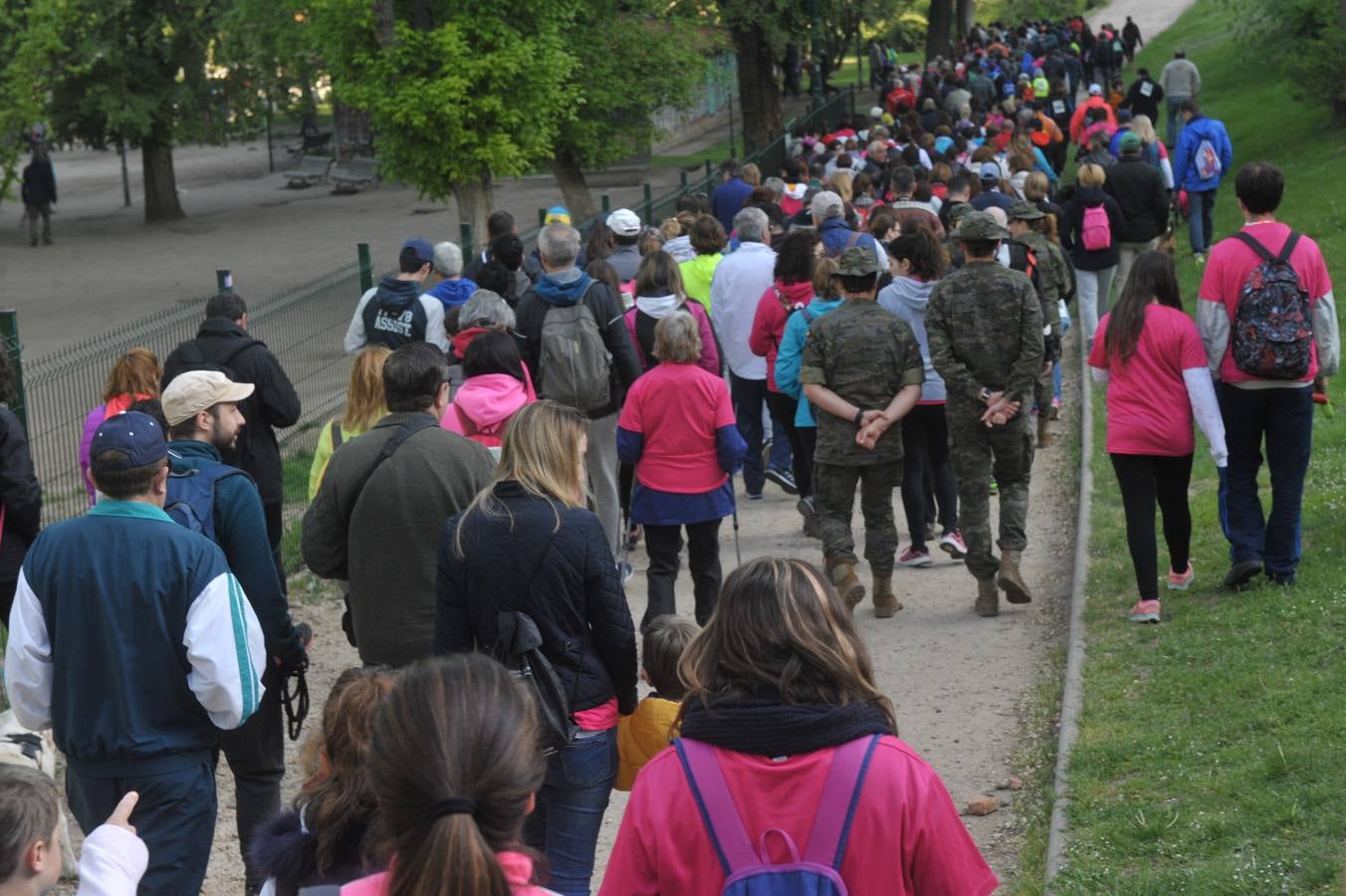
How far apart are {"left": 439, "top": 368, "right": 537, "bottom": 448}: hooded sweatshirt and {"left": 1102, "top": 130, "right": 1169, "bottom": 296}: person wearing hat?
360 inches

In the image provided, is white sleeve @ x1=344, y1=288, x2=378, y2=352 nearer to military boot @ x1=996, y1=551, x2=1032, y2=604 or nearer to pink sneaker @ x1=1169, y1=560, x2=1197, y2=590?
military boot @ x1=996, y1=551, x2=1032, y2=604

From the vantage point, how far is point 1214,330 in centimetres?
779

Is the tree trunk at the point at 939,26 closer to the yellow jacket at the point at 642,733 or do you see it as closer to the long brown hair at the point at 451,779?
the yellow jacket at the point at 642,733

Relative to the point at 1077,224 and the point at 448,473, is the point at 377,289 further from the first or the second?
the point at 1077,224

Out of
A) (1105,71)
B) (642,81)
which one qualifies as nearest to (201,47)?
(642,81)

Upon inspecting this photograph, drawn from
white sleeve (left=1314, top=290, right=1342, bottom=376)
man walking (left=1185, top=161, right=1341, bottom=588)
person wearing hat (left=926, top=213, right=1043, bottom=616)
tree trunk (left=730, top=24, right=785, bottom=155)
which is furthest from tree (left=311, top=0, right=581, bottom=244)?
white sleeve (left=1314, top=290, right=1342, bottom=376)

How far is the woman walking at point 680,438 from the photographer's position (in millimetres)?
7891

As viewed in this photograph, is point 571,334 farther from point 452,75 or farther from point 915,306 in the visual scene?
point 452,75

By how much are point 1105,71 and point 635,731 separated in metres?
40.9

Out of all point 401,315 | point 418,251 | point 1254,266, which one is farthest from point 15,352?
point 1254,266

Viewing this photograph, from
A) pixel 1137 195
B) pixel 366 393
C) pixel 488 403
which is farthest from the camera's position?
pixel 1137 195

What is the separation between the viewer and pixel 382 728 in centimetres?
271

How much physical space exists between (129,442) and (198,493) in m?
0.68

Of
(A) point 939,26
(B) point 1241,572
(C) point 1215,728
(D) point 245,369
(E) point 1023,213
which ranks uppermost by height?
(A) point 939,26
